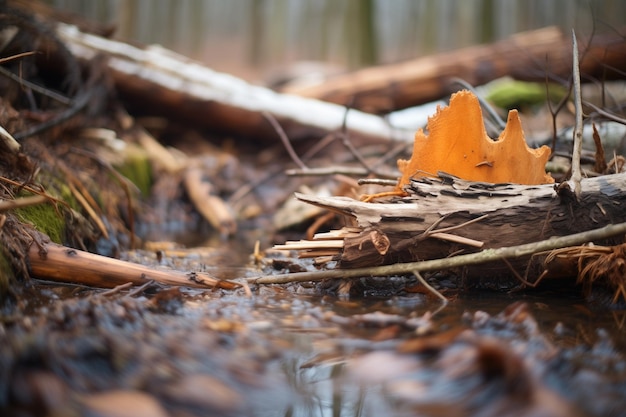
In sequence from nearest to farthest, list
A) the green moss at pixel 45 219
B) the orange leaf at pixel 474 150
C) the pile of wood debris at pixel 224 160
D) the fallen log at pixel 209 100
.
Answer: the pile of wood debris at pixel 224 160
the orange leaf at pixel 474 150
the green moss at pixel 45 219
the fallen log at pixel 209 100

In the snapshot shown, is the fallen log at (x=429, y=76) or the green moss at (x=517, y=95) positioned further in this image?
the green moss at (x=517, y=95)

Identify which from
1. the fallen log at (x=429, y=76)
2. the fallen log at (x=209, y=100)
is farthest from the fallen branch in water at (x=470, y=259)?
the fallen log at (x=429, y=76)

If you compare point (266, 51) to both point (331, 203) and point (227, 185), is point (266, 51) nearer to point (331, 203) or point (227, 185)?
point (227, 185)

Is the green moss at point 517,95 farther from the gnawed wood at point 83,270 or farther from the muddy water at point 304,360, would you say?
the gnawed wood at point 83,270

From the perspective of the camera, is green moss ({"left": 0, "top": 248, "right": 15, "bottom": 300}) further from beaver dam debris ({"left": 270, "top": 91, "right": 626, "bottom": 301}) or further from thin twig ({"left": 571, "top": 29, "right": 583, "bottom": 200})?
thin twig ({"left": 571, "top": 29, "right": 583, "bottom": 200})

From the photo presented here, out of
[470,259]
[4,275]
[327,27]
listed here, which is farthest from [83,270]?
[327,27]

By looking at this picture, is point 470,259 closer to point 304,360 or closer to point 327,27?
point 304,360

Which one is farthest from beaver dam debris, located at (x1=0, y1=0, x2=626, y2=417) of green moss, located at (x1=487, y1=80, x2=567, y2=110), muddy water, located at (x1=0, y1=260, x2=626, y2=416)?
green moss, located at (x1=487, y1=80, x2=567, y2=110)
